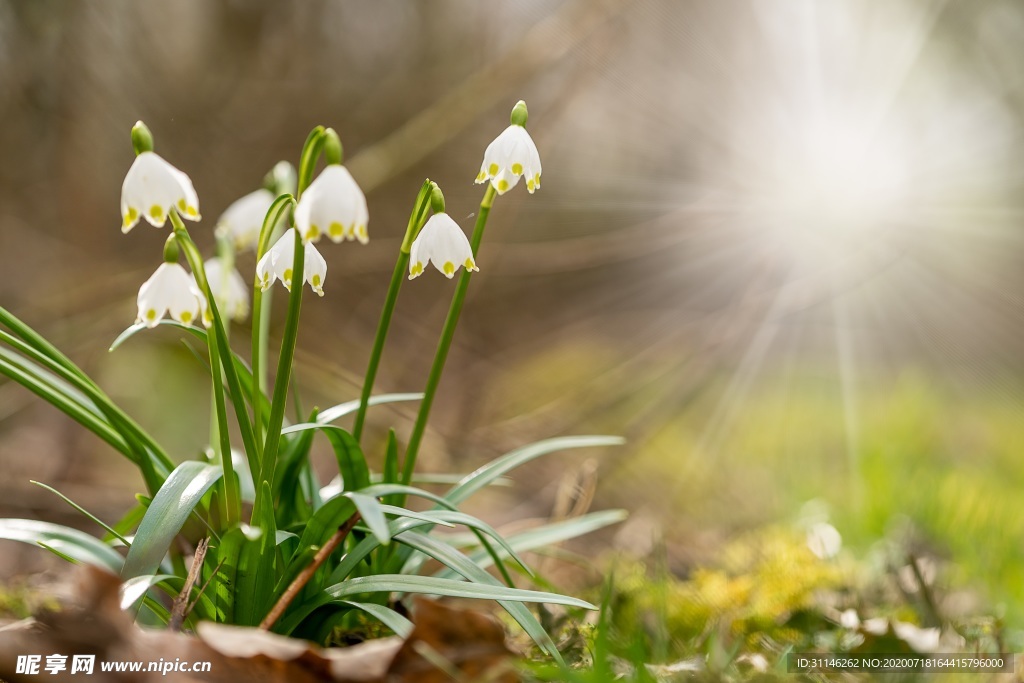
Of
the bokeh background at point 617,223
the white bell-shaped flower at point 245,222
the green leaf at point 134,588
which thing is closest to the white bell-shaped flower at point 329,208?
the green leaf at point 134,588

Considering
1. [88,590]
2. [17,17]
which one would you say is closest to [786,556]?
[88,590]

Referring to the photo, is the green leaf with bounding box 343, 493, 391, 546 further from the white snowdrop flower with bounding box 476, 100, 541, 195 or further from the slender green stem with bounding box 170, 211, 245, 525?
the white snowdrop flower with bounding box 476, 100, 541, 195

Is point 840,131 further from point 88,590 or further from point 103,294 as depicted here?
point 88,590

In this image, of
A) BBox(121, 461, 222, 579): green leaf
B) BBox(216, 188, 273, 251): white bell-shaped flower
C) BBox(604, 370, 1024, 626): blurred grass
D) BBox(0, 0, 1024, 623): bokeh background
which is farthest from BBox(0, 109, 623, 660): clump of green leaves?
BBox(0, 0, 1024, 623): bokeh background

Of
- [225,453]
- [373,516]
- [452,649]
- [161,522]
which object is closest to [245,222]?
[225,453]

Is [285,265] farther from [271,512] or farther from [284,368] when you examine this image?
[271,512]

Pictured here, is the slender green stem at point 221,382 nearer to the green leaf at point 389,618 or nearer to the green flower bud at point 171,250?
the green flower bud at point 171,250

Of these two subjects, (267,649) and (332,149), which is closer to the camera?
A: (267,649)
